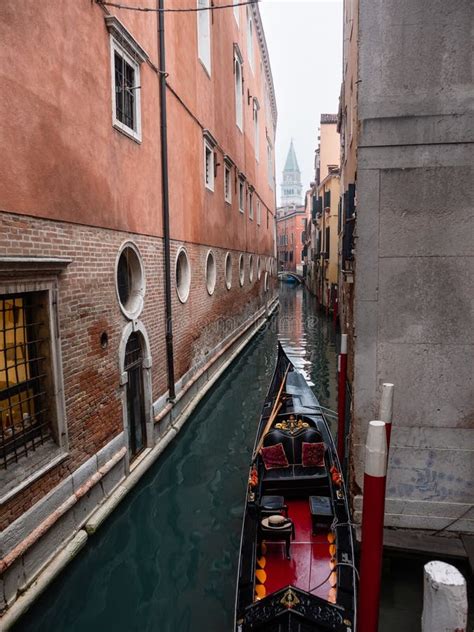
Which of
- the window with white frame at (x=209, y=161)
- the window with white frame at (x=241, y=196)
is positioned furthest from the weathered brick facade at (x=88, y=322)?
the window with white frame at (x=241, y=196)

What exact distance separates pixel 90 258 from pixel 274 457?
3.29 meters

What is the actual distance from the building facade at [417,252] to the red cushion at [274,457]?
135 centimetres

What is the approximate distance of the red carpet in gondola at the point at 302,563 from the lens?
13.7 ft

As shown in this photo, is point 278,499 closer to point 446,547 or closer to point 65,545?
point 446,547

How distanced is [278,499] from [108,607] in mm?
1947

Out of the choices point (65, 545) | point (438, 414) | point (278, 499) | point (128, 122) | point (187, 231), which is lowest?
point (65, 545)

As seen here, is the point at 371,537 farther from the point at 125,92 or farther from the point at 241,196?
the point at 241,196

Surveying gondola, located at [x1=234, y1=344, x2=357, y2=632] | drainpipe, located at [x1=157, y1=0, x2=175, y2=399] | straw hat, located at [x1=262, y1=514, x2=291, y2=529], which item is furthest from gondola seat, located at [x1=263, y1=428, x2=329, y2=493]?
drainpipe, located at [x1=157, y1=0, x2=175, y2=399]

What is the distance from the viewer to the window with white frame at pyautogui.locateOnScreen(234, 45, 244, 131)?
16188mm

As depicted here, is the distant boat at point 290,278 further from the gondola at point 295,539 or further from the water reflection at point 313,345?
the gondola at point 295,539

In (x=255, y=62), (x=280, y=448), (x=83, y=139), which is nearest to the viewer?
(x=83, y=139)

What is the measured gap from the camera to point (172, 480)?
24.1 feet

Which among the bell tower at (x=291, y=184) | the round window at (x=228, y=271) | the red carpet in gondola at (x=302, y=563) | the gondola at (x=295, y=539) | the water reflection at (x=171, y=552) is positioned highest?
the bell tower at (x=291, y=184)

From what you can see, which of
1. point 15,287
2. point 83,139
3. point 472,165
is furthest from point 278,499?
point 83,139
